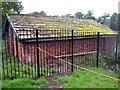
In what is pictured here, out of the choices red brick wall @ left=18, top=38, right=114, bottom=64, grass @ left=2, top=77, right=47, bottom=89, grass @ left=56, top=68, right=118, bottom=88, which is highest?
red brick wall @ left=18, top=38, right=114, bottom=64

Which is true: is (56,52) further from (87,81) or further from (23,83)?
(23,83)

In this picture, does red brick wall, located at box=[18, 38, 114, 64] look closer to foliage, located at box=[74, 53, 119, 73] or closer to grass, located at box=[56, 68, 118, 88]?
foliage, located at box=[74, 53, 119, 73]

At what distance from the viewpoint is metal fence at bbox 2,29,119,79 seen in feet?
25.1

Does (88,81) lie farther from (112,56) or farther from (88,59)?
(112,56)

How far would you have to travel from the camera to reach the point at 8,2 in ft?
59.0

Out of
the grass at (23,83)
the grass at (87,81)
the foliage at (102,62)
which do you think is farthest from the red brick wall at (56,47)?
the grass at (23,83)

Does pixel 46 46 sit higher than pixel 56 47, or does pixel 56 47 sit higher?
pixel 46 46

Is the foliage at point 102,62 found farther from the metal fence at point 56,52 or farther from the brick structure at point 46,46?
the brick structure at point 46,46

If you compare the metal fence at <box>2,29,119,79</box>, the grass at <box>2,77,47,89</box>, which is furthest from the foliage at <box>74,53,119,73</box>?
the grass at <box>2,77,47,89</box>

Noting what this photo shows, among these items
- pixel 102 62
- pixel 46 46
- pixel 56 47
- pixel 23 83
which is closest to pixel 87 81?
pixel 23 83

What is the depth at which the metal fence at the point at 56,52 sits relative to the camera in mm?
7656

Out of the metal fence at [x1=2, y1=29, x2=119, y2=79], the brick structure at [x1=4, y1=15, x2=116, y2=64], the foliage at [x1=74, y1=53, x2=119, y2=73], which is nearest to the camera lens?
the metal fence at [x1=2, y1=29, x2=119, y2=79]

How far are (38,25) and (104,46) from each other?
4739 mm

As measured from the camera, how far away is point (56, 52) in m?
9.95
